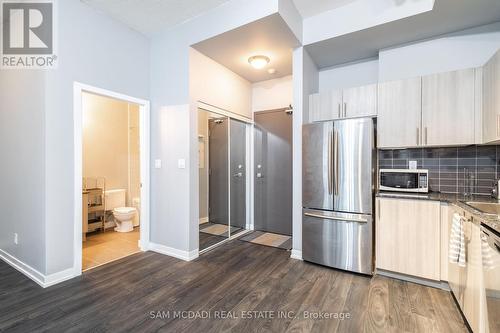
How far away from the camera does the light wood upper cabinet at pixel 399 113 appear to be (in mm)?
2672

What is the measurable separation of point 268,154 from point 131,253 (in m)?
2.67

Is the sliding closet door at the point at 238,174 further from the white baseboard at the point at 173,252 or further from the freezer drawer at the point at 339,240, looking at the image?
the freezer drawer at the point at 339,240

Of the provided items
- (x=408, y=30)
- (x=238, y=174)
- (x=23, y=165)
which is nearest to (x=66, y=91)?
(x=23, y=165)

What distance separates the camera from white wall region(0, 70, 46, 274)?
7.94ft

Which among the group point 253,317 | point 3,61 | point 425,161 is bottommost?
point 253,317

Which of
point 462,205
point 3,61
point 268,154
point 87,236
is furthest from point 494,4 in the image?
point 87,236

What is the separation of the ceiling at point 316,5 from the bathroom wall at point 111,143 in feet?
11.2

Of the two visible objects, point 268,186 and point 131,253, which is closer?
point 131,253

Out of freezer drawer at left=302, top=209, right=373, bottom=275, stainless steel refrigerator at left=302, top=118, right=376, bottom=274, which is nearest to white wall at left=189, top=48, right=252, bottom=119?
stainless steel refrigerator at left=302, top=118, right=376, bottom=274

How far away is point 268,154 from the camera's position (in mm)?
4309

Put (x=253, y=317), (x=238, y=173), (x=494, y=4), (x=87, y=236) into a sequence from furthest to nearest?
1. (x=238, y=173)
2. (x=87, y=236)
3. (x=494, y=4)
4. (x=253, y=317)

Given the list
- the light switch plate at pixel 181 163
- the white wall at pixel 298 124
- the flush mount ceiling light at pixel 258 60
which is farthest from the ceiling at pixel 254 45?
the light switch plate at pixel 181 163

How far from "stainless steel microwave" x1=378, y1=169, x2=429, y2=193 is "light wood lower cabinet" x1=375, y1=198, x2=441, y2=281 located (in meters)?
0.32

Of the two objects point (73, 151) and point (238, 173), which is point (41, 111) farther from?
point (238, 173)
